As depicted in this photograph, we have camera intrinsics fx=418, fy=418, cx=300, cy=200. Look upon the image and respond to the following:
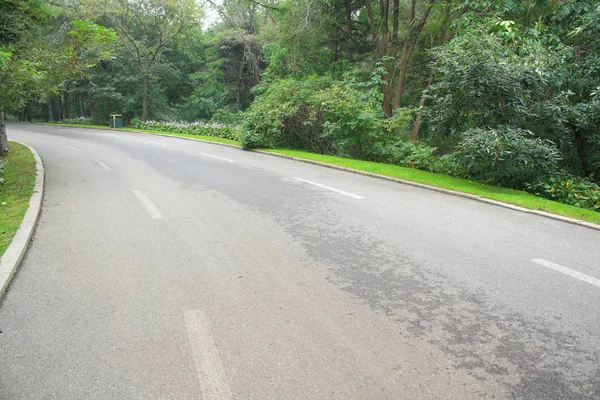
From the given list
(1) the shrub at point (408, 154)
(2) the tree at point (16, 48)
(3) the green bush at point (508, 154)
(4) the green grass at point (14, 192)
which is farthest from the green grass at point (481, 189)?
(2) the tree at point (16, 48)

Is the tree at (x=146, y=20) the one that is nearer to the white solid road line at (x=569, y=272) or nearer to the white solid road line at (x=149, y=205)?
the white solid road line at (x=149, y=205)

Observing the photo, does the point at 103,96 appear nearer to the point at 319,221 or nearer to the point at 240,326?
the point at 319,221

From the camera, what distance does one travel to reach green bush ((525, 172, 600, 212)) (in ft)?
31.3

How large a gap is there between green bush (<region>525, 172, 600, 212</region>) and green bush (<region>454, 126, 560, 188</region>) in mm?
294

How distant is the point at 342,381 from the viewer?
297 cm

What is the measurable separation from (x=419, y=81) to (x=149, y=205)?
1971 centimetres

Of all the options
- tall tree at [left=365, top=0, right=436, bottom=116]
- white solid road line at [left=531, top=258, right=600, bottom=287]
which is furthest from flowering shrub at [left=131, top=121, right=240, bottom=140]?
white solid road line at [left=531, top=258, right=600, bottom=287]

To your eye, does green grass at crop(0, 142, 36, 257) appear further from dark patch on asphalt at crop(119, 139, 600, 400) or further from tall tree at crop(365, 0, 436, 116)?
tall tree at crop(365, 0, 436, 116)

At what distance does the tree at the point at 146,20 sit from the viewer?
35000 millimetres

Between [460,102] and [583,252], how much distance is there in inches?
266

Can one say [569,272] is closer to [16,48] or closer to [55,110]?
[16,48]

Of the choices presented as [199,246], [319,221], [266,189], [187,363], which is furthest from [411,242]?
[266,189]

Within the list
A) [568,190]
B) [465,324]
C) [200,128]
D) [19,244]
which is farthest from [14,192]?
[200,128]

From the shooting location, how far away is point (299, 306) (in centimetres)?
406
